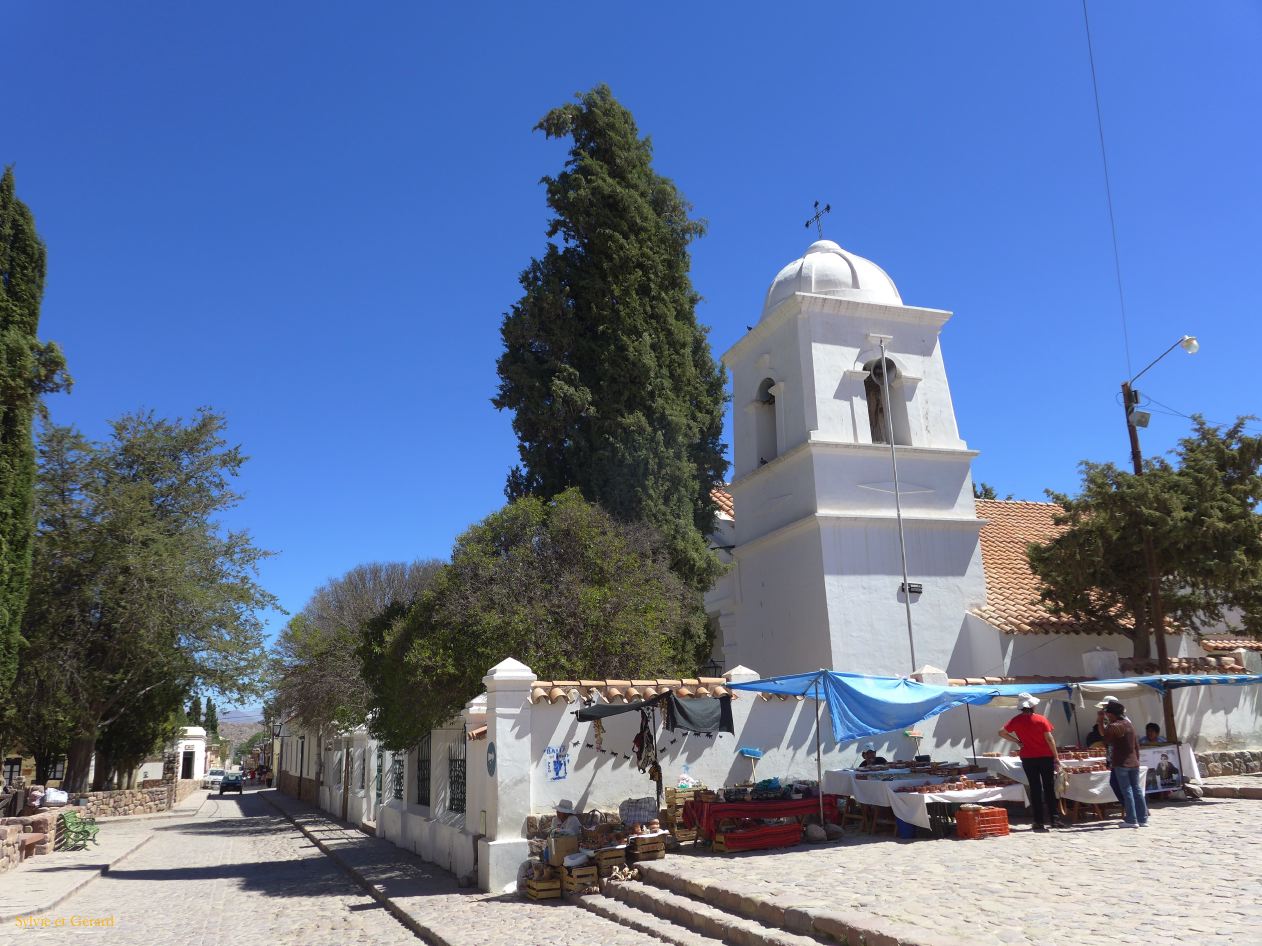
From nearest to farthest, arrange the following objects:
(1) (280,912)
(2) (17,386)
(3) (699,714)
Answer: (1) (280,912), (3) (699,714), (2) (17,386)

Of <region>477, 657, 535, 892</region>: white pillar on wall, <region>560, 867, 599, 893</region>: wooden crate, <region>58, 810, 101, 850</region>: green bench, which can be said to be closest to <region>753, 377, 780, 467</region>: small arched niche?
<region>477, 657, 535, 892</region>: white pillar on wall

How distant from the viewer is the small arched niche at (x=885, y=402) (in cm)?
1944

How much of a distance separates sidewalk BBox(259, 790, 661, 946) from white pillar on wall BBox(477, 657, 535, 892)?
378 millimetres

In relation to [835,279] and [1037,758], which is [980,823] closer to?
[1037,758]

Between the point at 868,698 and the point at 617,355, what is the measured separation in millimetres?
10594

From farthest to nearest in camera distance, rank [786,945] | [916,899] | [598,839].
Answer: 1. [598,839]
2. [916,899]
3. [786,945]

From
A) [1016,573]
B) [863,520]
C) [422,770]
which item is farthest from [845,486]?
[422,770]

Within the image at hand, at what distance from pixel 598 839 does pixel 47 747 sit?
85.8 feet

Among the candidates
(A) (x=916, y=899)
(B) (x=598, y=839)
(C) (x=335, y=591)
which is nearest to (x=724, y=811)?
(B) (x=598, y=839)

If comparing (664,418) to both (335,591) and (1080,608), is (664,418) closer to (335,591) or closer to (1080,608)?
(1080,608)

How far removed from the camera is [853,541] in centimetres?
1802

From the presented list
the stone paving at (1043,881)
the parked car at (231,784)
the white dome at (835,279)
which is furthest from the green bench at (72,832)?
the parked car at (231,784)

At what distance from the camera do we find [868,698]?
11555 mm

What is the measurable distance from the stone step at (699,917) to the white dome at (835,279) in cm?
1355
